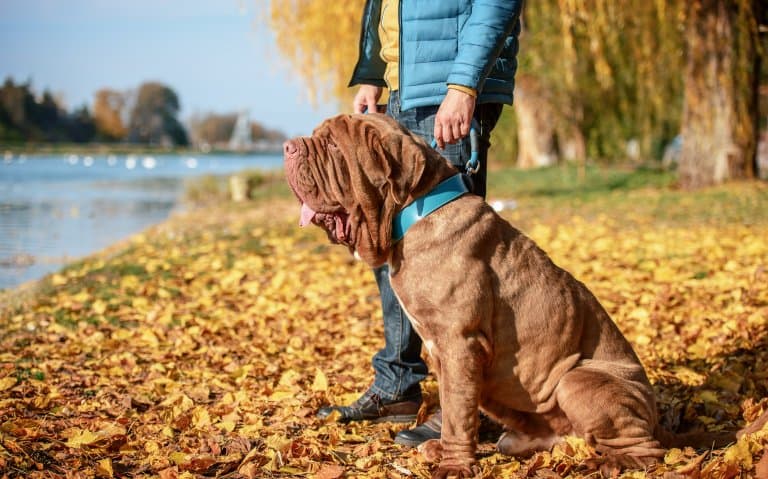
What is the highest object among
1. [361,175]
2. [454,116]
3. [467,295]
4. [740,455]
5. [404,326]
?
[454,116]

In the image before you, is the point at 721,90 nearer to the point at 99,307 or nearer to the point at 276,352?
the point at 276,352

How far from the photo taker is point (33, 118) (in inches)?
3883

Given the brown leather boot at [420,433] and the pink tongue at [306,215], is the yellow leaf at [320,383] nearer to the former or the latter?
the brown leather boot at [420,433]

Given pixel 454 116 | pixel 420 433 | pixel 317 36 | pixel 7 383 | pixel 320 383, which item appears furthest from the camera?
pixel 317 36

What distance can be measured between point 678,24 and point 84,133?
112 m

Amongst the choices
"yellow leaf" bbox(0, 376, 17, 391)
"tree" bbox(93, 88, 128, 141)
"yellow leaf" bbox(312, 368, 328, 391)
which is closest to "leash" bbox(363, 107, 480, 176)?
"yellow leaf" bbox(312, 368, 328, 391)

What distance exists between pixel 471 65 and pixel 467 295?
3.23ft

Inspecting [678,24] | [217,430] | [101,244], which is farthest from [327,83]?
[217,430]

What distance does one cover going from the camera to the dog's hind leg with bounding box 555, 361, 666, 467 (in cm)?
311

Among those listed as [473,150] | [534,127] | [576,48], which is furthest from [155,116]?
[473,150]

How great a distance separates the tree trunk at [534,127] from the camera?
23.5 metres

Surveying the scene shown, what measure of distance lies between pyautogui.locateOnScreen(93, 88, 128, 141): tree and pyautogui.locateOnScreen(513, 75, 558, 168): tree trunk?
337 feet

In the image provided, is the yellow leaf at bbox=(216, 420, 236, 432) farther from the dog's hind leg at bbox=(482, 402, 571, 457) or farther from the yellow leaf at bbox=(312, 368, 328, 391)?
the dog's hind leg at bbox=(482, 402, 571, 457)

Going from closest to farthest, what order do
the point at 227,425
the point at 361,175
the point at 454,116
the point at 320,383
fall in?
the point at 361,175 → the point at 454,116 → the point at 227,425 → the point at 320,383
